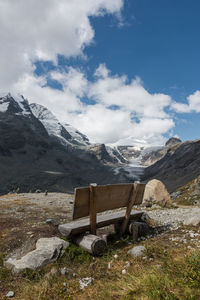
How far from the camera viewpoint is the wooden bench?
22.1ft

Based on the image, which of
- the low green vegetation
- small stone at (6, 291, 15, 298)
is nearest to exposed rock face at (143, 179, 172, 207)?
small stone at (6, 291, 15, 298)

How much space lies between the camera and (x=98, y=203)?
7230mm

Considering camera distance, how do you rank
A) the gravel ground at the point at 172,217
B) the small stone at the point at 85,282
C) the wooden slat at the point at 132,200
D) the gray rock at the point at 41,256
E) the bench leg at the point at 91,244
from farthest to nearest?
the gravel ground at the point at 172,217 → the wooden slat at the point at 132,200 → the bench leg at the point at 91,244 → the gray rock at the point at 41,256 → the small stone at the point at 85,282

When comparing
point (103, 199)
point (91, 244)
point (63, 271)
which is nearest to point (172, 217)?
point (103, 199)

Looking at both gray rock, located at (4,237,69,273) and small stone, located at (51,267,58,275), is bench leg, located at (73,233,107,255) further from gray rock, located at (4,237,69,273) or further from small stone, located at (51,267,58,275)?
small stone, located at (51,267,58,275)

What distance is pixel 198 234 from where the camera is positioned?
797 centimetres

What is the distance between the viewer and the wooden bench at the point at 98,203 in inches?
265

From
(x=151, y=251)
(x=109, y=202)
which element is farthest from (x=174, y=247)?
(x=109, y=202)

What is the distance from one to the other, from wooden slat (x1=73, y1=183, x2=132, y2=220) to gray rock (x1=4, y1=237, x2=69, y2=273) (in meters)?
1.01

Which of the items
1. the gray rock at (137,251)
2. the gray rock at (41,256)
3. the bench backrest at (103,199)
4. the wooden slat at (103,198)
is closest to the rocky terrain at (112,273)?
the gray rock at (137,251)

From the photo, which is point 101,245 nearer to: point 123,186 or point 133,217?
point 123,186

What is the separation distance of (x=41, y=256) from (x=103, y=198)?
274 centimetres

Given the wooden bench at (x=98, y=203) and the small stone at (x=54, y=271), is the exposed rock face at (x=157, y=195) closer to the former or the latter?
the wooden bench at (x=98, y=203)

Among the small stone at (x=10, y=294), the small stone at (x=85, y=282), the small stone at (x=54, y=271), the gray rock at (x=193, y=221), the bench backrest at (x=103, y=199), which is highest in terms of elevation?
the bench backrest at (x=103, y=199)
